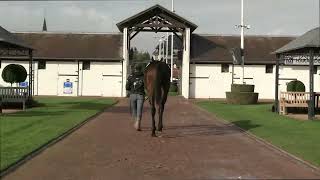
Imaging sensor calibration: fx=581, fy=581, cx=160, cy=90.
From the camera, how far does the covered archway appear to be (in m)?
50.8

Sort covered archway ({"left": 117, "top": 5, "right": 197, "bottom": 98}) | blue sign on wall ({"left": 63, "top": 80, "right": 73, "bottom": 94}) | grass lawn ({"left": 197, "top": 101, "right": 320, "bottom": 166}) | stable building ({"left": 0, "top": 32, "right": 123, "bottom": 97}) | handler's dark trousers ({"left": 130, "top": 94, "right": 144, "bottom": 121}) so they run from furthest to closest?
blue sign on wall ({"left": 63, "top": 80, "right": 73, "bottom": 94})
stable building ({"left": 0, "top": 32, "right": 123, "bottom": 97})
covered archway ({"left": 117, "top": 5, "right": 197, "bottom": 98})
handler's dark trousers ({"left": 130, "top": 94, "right": 144, "bottom": 121})
grass lawn ({"left": 197, "top": 101, "right": 320, "bottom": 166})

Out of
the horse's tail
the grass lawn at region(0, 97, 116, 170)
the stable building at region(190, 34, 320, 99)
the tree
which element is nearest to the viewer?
the grass lawn at region(0, 97, 116, 170)

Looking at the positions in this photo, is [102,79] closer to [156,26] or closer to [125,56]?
[125,56]

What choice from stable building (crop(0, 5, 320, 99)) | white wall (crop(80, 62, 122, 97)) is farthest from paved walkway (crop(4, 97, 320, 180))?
white wall (crop(80, 62, 122, 97))

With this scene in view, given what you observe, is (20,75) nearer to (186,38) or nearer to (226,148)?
(226,148)

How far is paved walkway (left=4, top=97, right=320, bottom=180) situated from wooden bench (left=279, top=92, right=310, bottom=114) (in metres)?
10.5

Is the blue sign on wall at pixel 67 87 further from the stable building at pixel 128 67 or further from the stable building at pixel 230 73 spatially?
the stable building at pixel 230 73

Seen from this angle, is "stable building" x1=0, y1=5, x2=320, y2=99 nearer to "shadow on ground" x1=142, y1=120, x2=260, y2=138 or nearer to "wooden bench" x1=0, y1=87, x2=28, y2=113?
"wooden bench" x1=0, y1=87, x2=28, y2=113

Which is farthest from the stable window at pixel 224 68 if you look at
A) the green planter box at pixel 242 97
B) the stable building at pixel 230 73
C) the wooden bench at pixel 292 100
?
the wooden bench at pixel 292 100

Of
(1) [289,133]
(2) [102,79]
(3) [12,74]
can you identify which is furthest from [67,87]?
(1) [289,133]

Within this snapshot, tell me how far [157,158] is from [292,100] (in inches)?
686

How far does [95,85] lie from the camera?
2076 inches

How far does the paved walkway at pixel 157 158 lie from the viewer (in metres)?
10.9

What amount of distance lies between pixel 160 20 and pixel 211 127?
32.0 m
